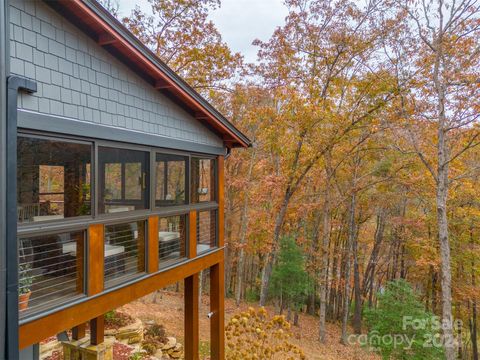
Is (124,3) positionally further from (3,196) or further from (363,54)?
(3,196)

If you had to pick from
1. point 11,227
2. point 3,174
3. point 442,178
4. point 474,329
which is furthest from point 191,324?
point 474,329

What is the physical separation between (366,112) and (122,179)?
9.19m

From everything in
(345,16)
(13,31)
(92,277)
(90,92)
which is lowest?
(92,277)

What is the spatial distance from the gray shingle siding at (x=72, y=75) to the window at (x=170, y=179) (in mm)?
575

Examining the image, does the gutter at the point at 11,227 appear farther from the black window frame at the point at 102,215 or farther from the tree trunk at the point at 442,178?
the tree trunk at the point at 442,178

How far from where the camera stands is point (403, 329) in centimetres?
922

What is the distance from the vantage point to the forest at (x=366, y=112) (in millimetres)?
9039

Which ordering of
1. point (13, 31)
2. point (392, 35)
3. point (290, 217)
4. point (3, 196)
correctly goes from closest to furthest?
point (3, 196), point (13, 31), point (392, 35), point (290, 217)

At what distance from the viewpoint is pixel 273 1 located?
11453mm

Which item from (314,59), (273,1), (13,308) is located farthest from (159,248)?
(273,1)

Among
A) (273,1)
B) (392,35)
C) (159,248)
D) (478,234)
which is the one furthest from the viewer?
(478,234)

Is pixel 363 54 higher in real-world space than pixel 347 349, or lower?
higher

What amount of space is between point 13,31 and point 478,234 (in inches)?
736

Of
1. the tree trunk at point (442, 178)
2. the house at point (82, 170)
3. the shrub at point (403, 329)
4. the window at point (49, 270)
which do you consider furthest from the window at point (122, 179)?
the shrub at point (403, 329)
